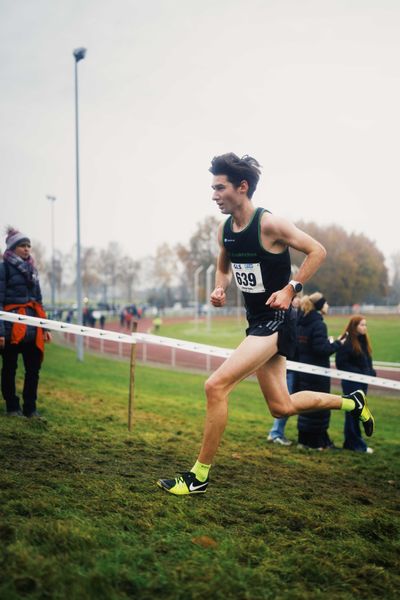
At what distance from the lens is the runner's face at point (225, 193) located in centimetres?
404

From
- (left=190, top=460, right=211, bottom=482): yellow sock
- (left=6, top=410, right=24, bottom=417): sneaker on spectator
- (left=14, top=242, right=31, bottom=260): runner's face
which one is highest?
(left=14, top=242, right=31, bottom=260): runner's face

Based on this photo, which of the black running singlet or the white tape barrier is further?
the white tape barrier

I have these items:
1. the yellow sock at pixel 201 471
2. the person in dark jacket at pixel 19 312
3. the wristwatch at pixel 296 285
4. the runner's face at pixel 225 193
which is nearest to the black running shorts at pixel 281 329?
the wristwatch at pixel 296 285

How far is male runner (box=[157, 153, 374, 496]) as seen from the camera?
3.85 metres

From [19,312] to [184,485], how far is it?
328 cm

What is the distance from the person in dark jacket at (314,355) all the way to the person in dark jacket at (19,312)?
11.7 ft

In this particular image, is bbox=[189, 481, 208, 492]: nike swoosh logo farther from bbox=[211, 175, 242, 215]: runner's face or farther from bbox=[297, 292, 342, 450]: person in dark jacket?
bbox=[297, 292, 342, 450]: person in dark jacket

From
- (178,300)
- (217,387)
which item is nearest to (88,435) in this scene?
(217,387)

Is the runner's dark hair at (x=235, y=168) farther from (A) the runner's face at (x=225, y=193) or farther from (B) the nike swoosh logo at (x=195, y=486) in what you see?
(B) the nike swoosh logo at (x=195, y=486)

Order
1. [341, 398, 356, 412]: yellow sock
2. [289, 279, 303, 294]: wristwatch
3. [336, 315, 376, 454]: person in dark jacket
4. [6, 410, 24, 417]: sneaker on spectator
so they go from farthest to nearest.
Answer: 1. [336, 315, 376, 454]: person in dark jacket
2. [6, 410, 24, 417]: sneaker on spectator
3. [341, 398, 356, 412]: yellow sock
4. [289, 279, 303, 294]: wristwatch

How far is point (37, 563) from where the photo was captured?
2.33 metres

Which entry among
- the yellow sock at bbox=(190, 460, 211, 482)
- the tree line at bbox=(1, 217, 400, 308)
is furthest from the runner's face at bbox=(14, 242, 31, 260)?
the tree line at bbox=(1, 217, 400, 308)

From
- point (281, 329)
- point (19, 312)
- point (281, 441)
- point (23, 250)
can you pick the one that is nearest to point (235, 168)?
point (281, 329)

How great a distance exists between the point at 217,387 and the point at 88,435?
8.05 ft
